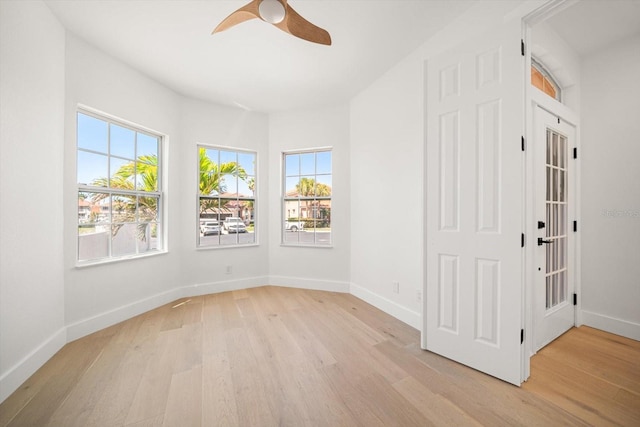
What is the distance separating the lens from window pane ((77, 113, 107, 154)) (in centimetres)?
260

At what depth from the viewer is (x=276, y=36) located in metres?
2.42

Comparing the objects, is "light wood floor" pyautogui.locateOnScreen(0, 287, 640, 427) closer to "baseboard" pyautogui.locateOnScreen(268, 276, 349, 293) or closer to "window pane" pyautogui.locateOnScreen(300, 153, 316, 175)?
"baseboard" pyautogui.locateOnScreen(268, 276, 349, 293)

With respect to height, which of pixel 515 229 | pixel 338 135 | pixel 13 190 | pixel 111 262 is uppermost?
pixel 338 135

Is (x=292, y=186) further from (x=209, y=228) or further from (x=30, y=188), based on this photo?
(x=30, y=188)

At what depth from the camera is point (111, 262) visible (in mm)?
2738

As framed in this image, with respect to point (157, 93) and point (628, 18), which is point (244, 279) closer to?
point (157, 93)

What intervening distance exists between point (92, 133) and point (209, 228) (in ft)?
5.78

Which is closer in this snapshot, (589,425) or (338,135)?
(589,425)

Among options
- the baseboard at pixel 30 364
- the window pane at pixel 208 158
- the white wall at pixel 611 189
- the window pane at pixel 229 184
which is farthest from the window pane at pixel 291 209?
the white wall at pixel 611 189

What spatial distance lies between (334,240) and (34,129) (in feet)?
10.9

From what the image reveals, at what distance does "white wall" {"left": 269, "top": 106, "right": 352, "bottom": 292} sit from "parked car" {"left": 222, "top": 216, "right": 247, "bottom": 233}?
45 cm

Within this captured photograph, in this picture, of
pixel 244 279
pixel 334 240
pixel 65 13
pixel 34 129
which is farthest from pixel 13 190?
pixel 334 240

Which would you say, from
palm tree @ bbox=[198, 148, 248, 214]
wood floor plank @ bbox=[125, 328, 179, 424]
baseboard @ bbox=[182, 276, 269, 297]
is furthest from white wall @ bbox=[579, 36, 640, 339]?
palm tree @ bbox=[198, 148, 248, 214]

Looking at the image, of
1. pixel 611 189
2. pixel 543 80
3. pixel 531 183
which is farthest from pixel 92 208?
pixel 611 189
